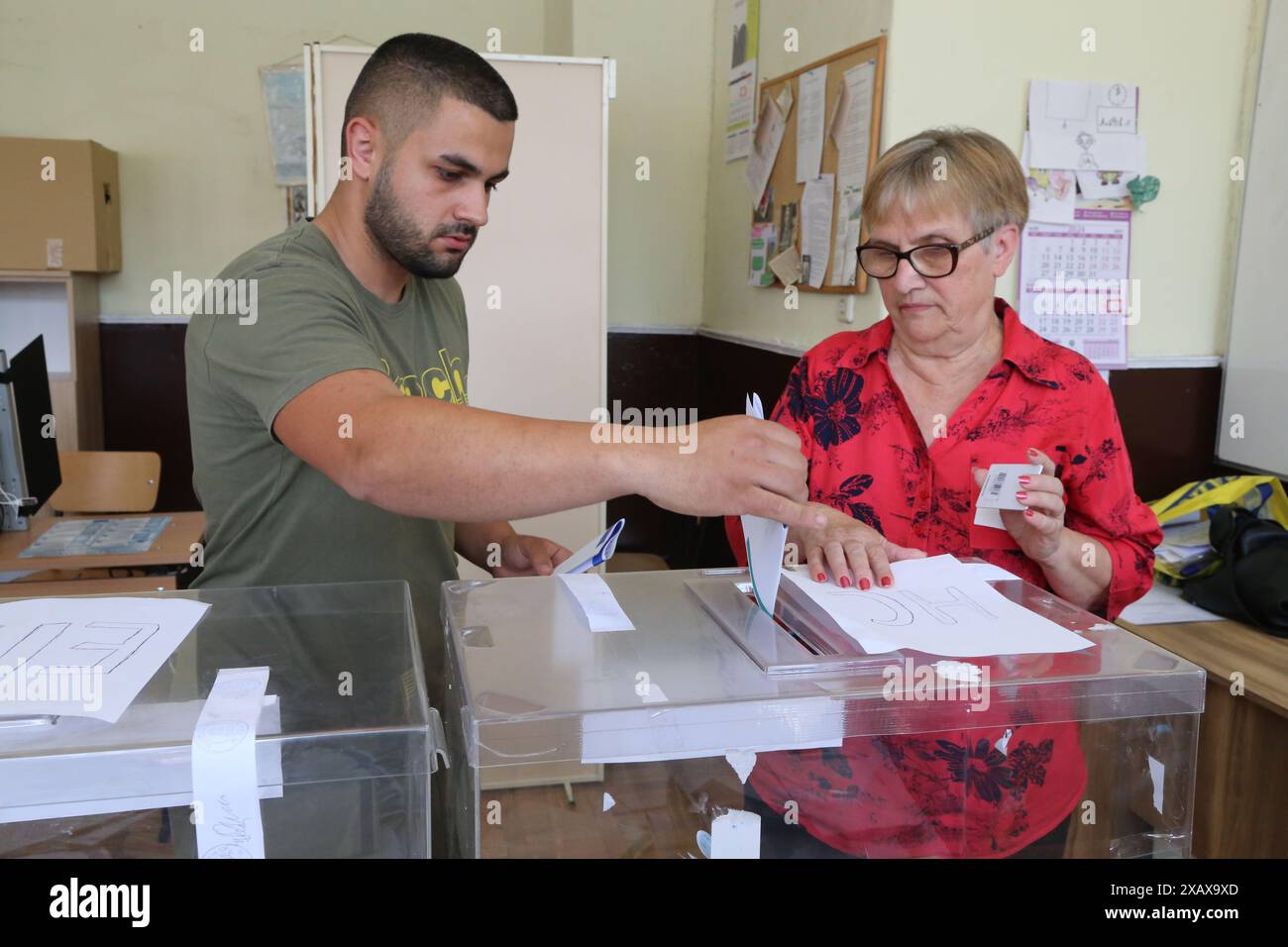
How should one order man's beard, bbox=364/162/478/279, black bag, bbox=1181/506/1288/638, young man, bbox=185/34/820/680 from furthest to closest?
black bag, bbox=1181/506/1288/638 → man's beard, bbox=364/162/478/279 → young man, bbox=185/34/820/680

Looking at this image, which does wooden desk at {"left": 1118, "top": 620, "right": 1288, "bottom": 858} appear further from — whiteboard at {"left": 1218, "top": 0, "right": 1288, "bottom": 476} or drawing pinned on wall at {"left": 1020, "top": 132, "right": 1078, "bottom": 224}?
drawing pinned on wall at {"left": 1020, "top": 132, "right": 1078, "bottom": 224}

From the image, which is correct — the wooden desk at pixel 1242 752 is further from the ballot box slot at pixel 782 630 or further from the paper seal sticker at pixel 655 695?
the paper seal sticker at pixel 655 695

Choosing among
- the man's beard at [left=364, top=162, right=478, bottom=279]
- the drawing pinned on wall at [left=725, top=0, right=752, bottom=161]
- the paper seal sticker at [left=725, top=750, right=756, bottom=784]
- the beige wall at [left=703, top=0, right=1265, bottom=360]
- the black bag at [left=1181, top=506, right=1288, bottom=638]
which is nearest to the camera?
the paper seal sticker at [left=725, top=750, right=756, bottom=784]

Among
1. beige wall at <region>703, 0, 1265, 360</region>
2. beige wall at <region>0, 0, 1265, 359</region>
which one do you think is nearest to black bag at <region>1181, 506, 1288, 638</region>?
beige wall at <region>703, 0, 1265, 360</region>

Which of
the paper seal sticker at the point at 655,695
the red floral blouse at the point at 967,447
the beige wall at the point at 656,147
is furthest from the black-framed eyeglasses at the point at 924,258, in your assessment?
the beige wall at the point at 656,147

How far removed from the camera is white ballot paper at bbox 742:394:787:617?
3.37ft

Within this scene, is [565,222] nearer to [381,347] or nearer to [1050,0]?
[1050,0]

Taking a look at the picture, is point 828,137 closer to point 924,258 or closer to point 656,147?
point 924,258

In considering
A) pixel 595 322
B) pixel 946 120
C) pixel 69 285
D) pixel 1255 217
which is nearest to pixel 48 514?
pixel 69 285

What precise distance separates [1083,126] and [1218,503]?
98 centimetres

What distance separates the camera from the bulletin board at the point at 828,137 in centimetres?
257

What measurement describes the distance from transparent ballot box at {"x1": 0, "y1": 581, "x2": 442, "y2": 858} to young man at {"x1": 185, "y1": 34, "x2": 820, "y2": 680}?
23 cm

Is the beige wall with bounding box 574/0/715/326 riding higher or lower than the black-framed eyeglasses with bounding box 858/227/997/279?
higher

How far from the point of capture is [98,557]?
9.25 ft
